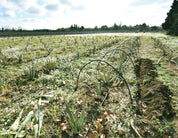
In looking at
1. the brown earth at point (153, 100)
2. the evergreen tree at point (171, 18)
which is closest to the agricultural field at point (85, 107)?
the brown earth at point (153, 100)

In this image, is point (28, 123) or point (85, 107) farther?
point (85, 107)

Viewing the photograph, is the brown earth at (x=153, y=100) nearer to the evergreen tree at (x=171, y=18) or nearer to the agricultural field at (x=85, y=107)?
the agricultural field at (x=85, y=107)

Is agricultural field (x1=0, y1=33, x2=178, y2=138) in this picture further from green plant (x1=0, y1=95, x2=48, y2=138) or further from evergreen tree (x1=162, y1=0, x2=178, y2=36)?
evergreen tree (x1=162, y1=0, x2=178, y2=36)

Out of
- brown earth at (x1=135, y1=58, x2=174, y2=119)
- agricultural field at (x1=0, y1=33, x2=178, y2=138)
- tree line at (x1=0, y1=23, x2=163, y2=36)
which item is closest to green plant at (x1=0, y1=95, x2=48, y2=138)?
agricultural field at (x1=0, y1=33, x2=178, y2=138)

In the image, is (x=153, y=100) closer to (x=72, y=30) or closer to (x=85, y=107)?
(x=85, y=107)

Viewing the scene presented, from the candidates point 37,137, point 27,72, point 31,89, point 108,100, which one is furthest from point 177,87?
point 27,72

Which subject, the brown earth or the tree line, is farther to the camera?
the tree line

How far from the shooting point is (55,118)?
2.17 m

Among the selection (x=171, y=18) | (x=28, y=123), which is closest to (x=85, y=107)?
(x=28, y=123)

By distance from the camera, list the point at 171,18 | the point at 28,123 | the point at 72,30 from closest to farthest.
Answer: the point at 28,123 → the point at 171,18 → the point at 72,30

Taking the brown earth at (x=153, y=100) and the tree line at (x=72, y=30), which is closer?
the brown earth at (x=153, y=100)

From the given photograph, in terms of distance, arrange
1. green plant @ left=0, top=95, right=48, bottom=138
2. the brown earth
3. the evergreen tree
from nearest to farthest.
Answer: green plant @ left=0, top=95, right=48, bottom=138, the brown earth, the evergreen tree

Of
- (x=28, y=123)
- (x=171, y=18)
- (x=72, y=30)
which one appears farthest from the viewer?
(x=72, y=30)

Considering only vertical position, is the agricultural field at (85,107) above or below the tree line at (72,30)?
below
